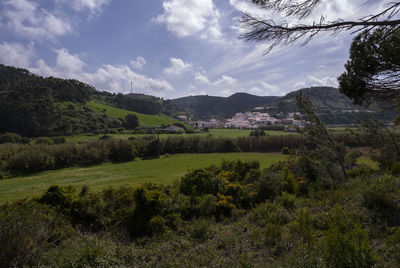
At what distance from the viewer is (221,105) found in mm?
148125

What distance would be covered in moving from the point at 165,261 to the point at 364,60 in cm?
758

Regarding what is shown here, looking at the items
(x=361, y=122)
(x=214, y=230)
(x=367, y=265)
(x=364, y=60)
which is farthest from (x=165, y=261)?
(x=361, y=122)

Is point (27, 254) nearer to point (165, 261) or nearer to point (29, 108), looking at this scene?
point (165, 261)

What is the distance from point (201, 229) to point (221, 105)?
478 feet

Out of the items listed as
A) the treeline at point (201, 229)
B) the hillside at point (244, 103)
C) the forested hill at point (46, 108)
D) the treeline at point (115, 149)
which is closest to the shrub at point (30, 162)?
the treeline at point (115, 149)

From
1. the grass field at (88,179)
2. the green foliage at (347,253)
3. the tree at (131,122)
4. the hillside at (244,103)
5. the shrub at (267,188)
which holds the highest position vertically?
the hillside at (244,103)

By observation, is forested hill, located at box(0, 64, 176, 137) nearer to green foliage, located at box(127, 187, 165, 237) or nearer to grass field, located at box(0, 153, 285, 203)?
grass field, located at box(0, 153, 285, 203)

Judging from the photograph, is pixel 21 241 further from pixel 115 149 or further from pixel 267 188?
pixel 115 149

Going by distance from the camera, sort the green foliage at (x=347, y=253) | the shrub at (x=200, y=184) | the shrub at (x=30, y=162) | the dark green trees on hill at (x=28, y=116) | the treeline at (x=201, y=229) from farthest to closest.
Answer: the dark green trees on hill at (x=28, y=116) < the shrub at (x=30, y=162) < the shrub at (x=200, y=184) < the treeline at (x=201, y=229) < the green foliage at (x=347, y=253)

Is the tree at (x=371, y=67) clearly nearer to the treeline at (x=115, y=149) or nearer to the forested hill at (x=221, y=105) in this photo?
the treeline at (x=115, y=149)

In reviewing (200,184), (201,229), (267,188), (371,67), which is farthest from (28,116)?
(371,67)

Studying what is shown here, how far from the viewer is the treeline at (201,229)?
10.6 feet

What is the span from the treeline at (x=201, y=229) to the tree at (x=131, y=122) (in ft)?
221

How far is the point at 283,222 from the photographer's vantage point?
5.48m
